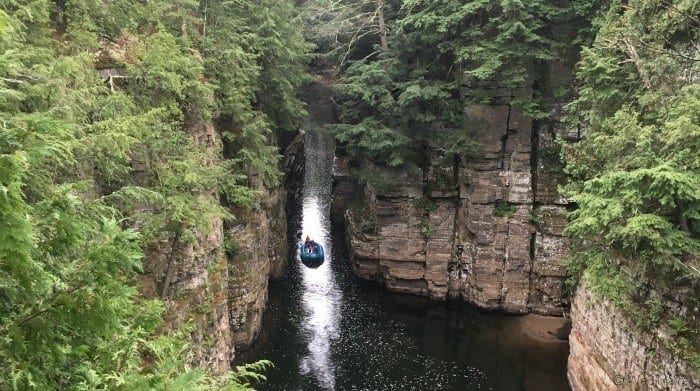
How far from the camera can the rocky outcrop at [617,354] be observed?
11.7 metres

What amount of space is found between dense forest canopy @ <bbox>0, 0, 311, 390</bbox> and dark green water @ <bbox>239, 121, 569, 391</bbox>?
7.18 m

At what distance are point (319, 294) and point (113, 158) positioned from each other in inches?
664

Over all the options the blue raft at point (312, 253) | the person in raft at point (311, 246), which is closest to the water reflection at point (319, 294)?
the blue raft at point (312, 253)

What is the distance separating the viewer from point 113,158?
11.0 m

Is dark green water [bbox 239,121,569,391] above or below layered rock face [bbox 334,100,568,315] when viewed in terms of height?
below

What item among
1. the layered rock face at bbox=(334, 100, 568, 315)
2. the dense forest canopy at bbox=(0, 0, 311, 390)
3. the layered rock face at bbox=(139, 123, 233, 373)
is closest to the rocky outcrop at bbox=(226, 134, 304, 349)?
the dense forest canopy at bbox=(0, 0, 311, 390)

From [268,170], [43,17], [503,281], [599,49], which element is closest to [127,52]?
[43,17]

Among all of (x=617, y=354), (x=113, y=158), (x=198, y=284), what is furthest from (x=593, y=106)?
(x=113, y=158)

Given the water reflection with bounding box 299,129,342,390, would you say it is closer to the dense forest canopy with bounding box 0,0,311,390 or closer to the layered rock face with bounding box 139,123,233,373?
the layered rock face with bounding box 139,123,233,373

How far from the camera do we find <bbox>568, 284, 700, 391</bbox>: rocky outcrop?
38.2ft

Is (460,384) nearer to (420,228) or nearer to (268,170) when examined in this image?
(420,228)

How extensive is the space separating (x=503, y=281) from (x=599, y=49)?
12.4 metres

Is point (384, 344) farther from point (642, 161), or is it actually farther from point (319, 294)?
point (642, 161)

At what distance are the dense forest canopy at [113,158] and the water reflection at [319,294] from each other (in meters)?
7.30
